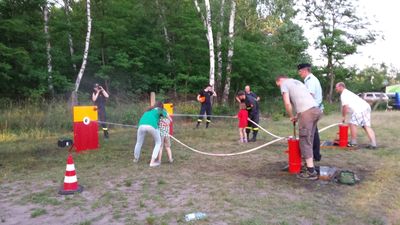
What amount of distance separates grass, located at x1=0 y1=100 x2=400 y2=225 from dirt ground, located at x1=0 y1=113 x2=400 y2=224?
0.5 inches

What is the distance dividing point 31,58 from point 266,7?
44.7 feet

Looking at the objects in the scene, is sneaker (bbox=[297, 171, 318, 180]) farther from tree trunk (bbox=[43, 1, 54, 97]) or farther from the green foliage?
tree trunk (bbox=[43, 1, 54, 97])

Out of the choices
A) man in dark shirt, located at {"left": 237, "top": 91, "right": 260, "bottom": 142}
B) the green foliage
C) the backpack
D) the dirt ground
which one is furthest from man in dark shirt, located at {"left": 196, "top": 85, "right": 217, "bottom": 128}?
the backpack

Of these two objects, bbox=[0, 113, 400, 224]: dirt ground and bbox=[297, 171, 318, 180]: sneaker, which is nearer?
Answer: bbox=[0, 113, 400, 224]: dirt ground

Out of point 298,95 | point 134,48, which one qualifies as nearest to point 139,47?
point 134,48

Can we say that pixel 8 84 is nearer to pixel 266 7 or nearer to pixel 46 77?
pixel 46 77

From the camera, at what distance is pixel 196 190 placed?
21.2 feet

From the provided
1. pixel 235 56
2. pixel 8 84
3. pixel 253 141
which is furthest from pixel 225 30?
pixel 253 141

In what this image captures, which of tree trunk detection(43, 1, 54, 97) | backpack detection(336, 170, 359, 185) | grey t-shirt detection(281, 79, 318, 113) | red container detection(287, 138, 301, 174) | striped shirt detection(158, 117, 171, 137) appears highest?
tree trunk detection(43, 1, 54, 97)

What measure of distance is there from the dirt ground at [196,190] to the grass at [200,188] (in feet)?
0.04

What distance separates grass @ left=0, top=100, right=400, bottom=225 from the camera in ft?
17.2

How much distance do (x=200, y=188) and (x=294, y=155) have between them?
189cm

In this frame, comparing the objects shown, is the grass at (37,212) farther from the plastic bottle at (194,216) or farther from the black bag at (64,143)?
the black bag at (64,143)

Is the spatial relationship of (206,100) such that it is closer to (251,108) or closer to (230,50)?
(251,108)
